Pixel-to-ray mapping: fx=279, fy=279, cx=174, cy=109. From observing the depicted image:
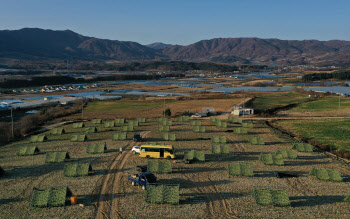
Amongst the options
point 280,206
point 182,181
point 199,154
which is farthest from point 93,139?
point 280,206

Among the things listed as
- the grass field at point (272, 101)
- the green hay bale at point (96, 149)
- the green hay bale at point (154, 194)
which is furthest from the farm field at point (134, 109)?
the green hay bale at point (154, 194)

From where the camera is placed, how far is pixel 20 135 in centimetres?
4141

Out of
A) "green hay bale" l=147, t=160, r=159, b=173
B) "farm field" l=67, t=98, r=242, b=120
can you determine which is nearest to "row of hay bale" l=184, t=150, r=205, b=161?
"green hay bale" l=147, t=160, r=159, b=173

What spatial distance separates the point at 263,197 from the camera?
18.2 m

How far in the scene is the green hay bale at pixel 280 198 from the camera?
1788 centimetres

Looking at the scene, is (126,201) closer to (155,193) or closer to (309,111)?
(155,193)

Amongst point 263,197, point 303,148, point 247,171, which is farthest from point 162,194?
point 303,148

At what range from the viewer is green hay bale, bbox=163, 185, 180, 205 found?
1811 centimetres

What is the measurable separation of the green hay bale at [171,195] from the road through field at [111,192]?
311 cm

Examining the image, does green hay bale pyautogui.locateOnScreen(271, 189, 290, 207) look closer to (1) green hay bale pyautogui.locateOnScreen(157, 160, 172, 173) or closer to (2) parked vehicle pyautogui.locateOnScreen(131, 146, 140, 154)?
(1) green hay bale pyautogui.locateOnScreen(157, 160, 172, 173)

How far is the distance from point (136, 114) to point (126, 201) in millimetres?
39832

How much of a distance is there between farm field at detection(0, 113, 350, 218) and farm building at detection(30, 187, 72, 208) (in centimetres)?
36

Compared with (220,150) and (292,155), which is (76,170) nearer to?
(220,150)

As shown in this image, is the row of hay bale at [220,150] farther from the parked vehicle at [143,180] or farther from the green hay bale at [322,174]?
the parked vehicle at [143,180]
